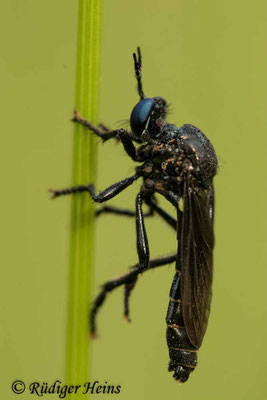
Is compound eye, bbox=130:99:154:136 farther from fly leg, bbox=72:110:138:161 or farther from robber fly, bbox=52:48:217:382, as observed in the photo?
fly leg, bbox=72:110:138:161

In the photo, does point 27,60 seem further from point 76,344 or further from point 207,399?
point 207,399

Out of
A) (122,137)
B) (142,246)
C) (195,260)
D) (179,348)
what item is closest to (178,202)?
(142,246)

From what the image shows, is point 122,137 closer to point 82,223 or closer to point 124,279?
point 124,279

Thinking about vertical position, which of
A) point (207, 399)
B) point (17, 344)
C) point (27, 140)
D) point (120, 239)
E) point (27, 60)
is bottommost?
point (207, 399)

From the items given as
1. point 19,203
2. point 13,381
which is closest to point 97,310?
point 13,381

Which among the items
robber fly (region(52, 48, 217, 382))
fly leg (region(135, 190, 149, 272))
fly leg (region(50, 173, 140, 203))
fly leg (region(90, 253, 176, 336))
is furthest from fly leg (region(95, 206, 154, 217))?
fly leg (region(135, 190, 149, 272))
